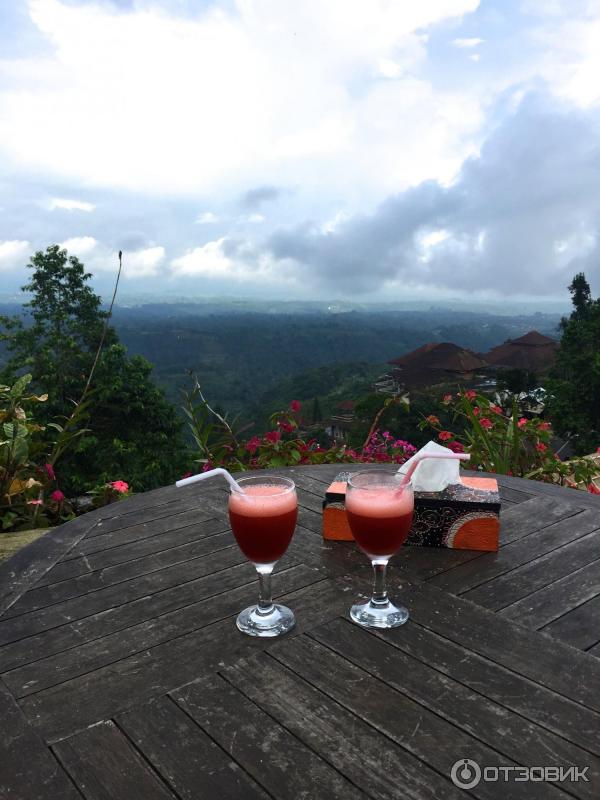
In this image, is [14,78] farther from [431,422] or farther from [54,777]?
[54,777]

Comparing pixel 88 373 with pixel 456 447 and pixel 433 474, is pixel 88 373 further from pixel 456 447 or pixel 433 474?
pixel 433 474

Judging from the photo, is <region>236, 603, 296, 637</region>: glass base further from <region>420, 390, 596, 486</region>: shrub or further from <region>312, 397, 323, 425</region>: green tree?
<region>312, 397, 323, 425</region>: green tree

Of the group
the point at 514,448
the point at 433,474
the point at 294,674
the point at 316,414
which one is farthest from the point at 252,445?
the point at 316,414

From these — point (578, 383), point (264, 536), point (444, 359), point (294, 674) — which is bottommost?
point (578, 383)

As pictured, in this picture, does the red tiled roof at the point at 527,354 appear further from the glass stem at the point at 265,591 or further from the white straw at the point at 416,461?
the glass stem at the point at 265,591

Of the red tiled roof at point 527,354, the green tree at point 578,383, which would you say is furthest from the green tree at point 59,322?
the red tiled roof at point 527,354
